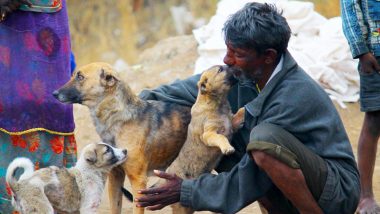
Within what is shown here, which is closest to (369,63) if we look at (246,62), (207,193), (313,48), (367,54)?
(367,54)

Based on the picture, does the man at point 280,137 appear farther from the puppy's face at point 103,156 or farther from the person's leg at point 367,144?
the person's leg at point 367,144

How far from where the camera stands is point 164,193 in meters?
4.44

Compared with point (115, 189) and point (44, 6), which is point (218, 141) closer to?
point (115, 189)

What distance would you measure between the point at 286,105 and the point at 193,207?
73 centimetres

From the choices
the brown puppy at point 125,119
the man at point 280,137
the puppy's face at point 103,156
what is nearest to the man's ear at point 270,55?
the man at point 280,137

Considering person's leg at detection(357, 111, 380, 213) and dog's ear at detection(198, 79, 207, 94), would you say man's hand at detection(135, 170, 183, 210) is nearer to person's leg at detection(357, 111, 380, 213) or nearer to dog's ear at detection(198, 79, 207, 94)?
dog's ear at detection(198, 79, 207, 94)

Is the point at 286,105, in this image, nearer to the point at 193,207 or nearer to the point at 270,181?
the point at 270,181

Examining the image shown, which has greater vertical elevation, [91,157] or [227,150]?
[227,150]

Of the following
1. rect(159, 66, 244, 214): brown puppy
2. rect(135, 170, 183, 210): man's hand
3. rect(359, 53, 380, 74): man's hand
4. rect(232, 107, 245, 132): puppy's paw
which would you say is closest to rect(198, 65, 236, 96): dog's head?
rect(159, 66, 244, 214): brown puppy

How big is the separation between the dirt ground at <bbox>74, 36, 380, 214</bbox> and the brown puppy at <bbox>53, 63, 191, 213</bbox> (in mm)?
2761

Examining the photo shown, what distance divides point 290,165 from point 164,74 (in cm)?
567

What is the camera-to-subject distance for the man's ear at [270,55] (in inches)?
175

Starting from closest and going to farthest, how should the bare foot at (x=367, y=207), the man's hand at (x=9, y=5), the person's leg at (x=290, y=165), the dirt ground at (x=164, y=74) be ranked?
the person's leg at (x=290, y=165)
the man's hand at (x=9, y=5)
the bare foot at (x=367, y=207)
the dirt ground at (x=164, y=74)

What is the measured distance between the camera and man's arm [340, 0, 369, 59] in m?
5.17
